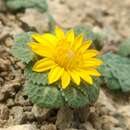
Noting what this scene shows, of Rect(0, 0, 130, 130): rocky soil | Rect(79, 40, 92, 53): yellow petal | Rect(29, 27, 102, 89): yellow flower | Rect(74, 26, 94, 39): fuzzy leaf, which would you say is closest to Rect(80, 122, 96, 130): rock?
Rect(0, 0, 130, 130): rocky soil

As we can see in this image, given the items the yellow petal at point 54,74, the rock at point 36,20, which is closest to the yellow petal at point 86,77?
the yellow petal at point 54,74

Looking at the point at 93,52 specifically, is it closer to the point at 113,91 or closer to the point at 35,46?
A: the point at 35,46

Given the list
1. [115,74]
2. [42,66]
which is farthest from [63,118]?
[115,74]

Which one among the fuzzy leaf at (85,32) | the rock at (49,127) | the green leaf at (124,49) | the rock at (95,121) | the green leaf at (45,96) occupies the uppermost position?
the fuzzy leaf at (85,32)

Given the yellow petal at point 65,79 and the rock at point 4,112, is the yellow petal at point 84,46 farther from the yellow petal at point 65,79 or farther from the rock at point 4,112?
the rock at point 4,112

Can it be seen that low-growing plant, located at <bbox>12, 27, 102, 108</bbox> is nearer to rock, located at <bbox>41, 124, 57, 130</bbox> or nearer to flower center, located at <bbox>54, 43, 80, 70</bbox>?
flower center, located at <bbox>54, 43, 80, 70</bbox>
